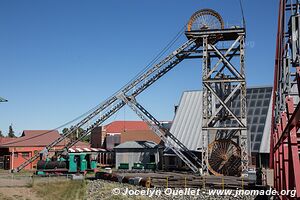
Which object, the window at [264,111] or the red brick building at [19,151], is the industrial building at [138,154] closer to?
the red brick building at [19,151]

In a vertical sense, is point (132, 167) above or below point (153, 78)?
below

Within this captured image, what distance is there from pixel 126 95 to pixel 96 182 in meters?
12.6

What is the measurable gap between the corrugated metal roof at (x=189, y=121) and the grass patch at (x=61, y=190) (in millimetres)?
16464

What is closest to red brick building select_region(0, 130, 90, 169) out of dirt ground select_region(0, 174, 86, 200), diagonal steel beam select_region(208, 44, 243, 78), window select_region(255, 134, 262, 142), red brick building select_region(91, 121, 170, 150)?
dirt ground select_region(0, 174, 86, 200)

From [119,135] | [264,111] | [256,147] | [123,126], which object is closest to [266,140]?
[256,147]

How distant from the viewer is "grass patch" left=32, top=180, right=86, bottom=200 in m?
28.8

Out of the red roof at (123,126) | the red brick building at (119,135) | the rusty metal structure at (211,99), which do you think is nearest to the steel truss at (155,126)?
the rusty metal structure at (211,99)

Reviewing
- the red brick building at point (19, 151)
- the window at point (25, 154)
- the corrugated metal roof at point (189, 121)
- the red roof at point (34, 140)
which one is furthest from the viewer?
the red roof at point (34, 140)

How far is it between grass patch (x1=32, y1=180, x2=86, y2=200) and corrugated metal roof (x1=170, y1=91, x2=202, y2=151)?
1646 centimetres

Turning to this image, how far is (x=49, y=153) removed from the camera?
46125 millimetres

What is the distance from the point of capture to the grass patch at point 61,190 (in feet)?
94.3

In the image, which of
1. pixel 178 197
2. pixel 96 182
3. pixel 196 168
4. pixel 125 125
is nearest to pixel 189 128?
pixel 196 168

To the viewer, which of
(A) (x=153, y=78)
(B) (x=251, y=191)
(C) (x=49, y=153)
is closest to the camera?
(B) (x=251, y=191)

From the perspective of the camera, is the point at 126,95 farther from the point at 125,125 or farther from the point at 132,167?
the point at 125,125
